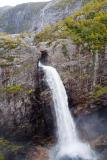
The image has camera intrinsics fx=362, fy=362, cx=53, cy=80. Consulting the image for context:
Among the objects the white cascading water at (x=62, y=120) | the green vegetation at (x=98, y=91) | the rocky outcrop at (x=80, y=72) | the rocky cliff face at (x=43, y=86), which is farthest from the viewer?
the green vegetation at (x=98, y=91)

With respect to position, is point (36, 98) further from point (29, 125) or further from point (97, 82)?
point (97, 82)

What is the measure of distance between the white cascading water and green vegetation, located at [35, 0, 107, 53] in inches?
166

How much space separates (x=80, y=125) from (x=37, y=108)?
5084 mm

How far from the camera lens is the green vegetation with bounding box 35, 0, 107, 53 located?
38.0 metres

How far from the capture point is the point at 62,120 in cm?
3606

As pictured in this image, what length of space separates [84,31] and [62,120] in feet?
32.7

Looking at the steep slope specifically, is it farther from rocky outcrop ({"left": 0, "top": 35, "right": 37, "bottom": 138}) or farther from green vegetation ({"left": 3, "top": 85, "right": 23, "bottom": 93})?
green vegetation ({"left": 3, "top": 85, "right": 23, "bottom": 93})

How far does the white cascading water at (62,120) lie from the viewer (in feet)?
115

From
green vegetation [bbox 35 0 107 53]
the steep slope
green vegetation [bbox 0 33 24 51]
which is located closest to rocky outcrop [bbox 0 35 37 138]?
green vegetation [bbox 0 33 24 51]

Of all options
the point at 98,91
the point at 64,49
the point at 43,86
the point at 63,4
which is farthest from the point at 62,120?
the point at 63,4

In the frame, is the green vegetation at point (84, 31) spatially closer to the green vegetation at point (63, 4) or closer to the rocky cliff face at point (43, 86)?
the rocky cliff face at point (43, 86)

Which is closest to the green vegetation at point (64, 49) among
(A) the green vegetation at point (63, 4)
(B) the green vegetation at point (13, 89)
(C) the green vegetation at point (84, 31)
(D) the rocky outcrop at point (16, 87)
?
(C) the green vegetation at point (84, 31)

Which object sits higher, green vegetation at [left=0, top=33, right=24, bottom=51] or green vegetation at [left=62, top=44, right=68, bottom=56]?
green vegetation at [left=0, top=33, right=24, bottom=51]

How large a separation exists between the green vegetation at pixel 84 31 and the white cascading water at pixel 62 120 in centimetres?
422
